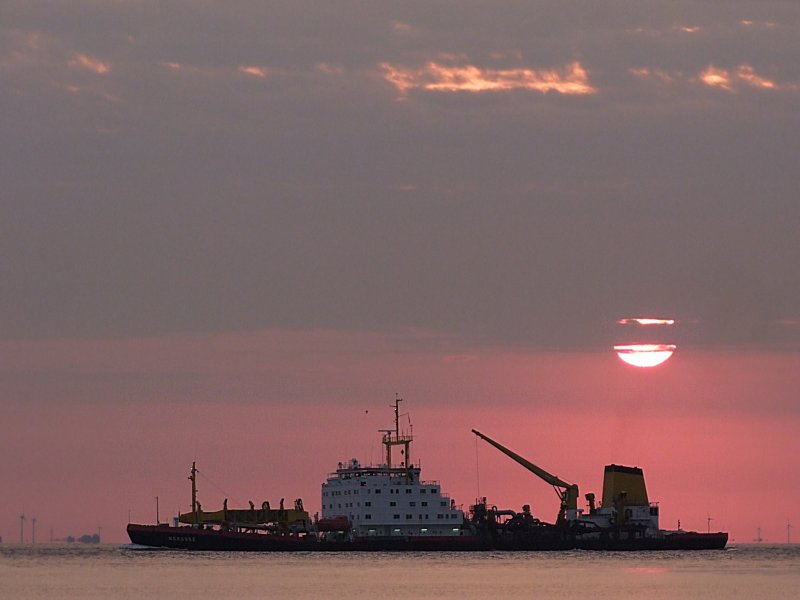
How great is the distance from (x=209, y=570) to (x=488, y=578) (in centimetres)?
2819

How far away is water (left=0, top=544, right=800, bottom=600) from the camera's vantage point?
14212 cm

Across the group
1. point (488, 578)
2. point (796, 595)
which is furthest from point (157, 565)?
point (796, 595)

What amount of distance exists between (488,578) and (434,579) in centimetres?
543

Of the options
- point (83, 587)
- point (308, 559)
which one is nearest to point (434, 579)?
point (83, 587)

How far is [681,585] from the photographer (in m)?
154

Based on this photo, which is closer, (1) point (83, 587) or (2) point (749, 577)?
(1) point (83, 587)

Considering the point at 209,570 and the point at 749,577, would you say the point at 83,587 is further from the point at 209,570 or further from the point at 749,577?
the point at 749,577

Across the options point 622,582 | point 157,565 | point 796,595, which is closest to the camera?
point 796,595

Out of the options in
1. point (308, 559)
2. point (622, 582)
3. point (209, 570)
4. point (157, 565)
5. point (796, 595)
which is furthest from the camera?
point (308, 559)

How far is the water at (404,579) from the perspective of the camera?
142125mm

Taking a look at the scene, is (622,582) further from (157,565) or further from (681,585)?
(157,565)

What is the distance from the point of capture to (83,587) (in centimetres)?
15288

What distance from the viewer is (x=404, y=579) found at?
518 ft

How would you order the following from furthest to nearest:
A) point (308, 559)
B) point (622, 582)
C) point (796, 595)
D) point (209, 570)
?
1. point (308, 559)
2. point (209, 570)
3. point (622, 582)
4. point (796, 595)
